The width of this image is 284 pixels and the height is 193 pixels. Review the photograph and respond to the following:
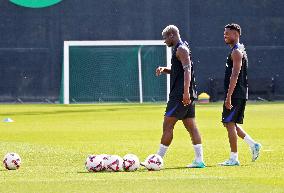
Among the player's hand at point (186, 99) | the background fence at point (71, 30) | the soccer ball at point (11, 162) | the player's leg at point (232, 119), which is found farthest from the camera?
the background fence at point (71, 30)

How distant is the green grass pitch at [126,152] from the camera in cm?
1034

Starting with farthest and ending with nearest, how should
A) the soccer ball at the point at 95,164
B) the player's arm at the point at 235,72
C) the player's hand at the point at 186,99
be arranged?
the player's arm at the point at 235,72, the player's hand at the point at 186,99, the soccer ball at the point at 95,164

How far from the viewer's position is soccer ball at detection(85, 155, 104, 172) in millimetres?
12055

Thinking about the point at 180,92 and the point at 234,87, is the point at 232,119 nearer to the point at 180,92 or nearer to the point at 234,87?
the point at 234,87

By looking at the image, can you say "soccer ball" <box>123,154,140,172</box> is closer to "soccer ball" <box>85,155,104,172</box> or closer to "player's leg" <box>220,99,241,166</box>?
"soccer ball" <box>85,155,104,172</box>

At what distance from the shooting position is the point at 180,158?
14.9 m

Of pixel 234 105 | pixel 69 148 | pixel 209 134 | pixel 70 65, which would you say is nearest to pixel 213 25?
pixel 70 65

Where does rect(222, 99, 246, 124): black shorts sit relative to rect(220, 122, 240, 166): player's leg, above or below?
above

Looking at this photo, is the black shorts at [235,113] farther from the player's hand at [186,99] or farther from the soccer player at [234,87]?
the player's hand at [186,99]

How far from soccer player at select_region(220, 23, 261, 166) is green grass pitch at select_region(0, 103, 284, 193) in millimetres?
498

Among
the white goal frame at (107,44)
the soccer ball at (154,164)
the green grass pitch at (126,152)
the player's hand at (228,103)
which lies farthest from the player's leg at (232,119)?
the white goal frame at (107,44)

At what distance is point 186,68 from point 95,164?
191cm

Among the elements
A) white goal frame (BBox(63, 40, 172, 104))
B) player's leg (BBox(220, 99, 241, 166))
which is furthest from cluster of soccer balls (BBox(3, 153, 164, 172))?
white goal frame (BBox(63, 40, 172, 104))

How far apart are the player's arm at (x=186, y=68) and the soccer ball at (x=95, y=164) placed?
151cm
